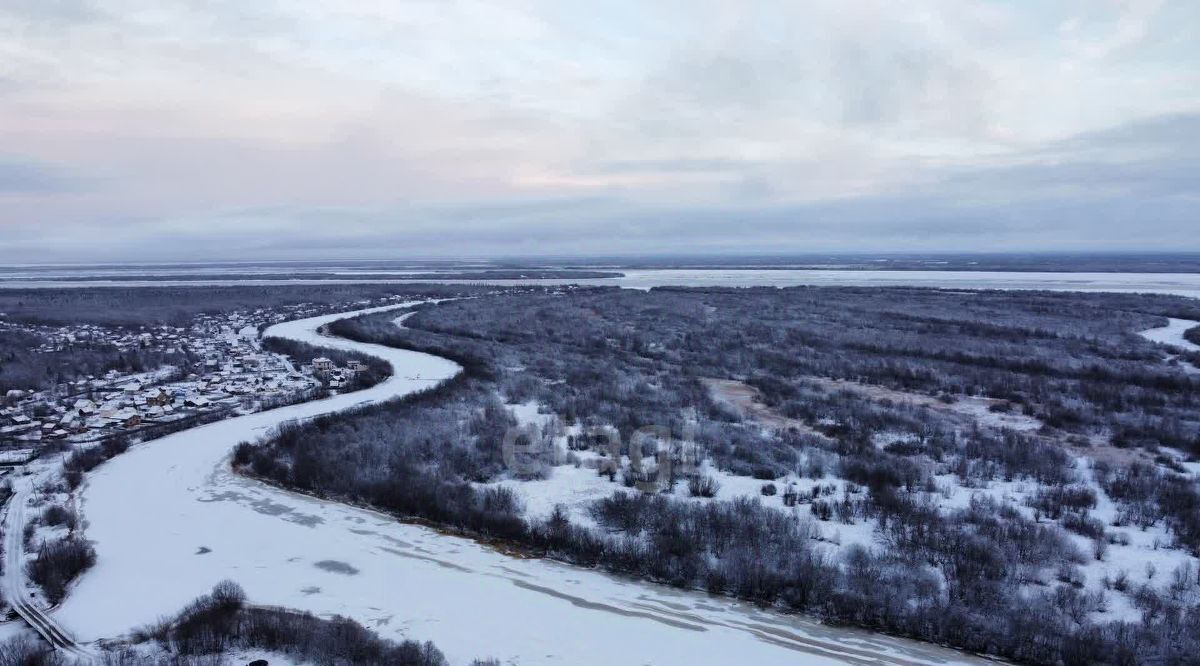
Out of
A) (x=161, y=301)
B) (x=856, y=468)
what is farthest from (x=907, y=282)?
(x=161, y=301)

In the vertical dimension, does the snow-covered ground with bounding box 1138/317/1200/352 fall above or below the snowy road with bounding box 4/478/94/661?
above

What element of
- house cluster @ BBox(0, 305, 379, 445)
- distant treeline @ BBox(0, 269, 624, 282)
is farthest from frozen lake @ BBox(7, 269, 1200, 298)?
house cluster @ BBox(0, 305, 379, 445)

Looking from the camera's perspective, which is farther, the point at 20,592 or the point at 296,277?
the point at 296,277

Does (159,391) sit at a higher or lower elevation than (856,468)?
lower

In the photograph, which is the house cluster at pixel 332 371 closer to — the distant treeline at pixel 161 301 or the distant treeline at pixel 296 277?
the distant treeline at pixel 161 301

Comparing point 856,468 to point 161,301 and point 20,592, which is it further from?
point 161,301

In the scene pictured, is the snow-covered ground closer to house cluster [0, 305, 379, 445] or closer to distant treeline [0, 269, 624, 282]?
house cluster [0, 305, 379, 445]

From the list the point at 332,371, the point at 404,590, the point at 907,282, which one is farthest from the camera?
the point at 907,282

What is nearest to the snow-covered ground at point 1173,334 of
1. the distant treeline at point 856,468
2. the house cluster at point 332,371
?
the distant treeline at point 856,468
